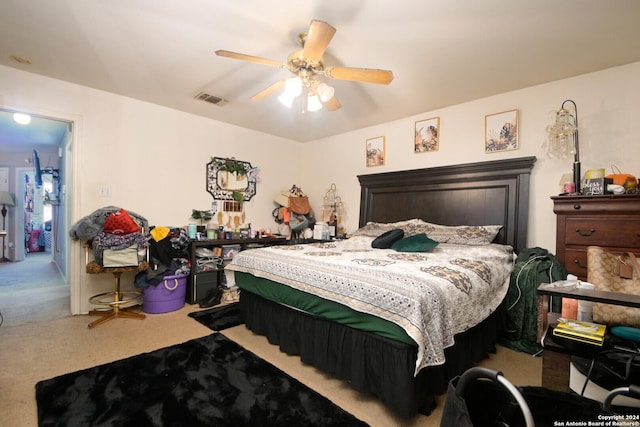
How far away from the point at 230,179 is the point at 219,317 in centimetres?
206

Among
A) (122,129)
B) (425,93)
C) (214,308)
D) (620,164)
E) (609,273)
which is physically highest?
(425,93)

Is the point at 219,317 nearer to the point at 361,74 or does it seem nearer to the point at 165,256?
the point at 165,256

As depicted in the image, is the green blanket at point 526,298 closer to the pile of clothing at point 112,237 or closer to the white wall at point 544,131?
the white wall at point 544,131

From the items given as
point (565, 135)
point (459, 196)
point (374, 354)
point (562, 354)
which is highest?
point (565, 135)

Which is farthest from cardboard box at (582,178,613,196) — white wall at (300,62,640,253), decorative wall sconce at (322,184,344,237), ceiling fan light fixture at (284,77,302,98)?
decorative wall sconce at (322,184,344,237)

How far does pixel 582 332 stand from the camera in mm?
1238

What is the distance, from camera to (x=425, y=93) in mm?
3115

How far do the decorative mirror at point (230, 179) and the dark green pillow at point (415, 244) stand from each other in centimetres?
262

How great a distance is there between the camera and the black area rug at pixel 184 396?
1.53 m

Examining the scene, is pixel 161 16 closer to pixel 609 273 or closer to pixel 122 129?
pixel 122 129

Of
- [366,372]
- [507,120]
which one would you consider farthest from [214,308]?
[507,120]

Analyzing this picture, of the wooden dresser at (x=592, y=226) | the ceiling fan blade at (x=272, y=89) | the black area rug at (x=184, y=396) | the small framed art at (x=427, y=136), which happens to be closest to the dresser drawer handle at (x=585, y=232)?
the wooden dresser at (x=592, y=226)

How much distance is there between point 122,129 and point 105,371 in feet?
8.61


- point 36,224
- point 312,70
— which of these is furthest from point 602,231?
point 36,224
